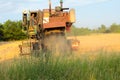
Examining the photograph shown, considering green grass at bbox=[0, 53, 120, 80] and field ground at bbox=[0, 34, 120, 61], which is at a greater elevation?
green grass at bbox=[0, 53, 120, 80]

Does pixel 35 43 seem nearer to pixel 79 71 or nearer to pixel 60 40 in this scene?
pixel 60 40

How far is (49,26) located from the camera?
21.5 meters

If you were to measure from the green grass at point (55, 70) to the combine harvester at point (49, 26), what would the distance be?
10627 millimetres

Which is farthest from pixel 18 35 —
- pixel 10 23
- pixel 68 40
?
pixel 68 40

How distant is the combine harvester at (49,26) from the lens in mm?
21578

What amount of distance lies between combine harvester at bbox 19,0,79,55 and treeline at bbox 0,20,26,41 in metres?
27.9

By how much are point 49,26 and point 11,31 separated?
3101 cm

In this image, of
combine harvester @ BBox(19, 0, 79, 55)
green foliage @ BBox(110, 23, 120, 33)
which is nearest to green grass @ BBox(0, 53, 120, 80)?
combine harvester @ BBox(19, 0, 79, 55)

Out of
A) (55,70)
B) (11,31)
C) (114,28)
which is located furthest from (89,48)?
(114,28)

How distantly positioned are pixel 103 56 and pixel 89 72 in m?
1.50

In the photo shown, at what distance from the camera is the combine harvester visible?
21578 millimetres

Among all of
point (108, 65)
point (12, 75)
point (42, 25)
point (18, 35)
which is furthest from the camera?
point (18, 35)

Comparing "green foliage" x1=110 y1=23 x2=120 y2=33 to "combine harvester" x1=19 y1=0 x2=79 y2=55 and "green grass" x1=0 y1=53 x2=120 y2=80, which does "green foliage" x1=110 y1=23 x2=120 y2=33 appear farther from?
"green grass" x1=0 y1=53 x2=120 y2=80

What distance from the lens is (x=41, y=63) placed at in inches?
384
